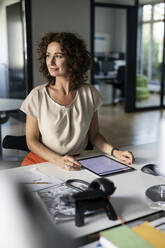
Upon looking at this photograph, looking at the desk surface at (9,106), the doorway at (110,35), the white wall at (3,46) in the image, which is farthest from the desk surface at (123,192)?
the doorway at (110,35)

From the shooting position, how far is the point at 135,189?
1252 mm

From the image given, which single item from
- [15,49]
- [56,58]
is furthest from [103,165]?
[15,49]

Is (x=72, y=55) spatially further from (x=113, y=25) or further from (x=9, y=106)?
(x=113, y=25)

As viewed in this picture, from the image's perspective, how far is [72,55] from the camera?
1.78 m

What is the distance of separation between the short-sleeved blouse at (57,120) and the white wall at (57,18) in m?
3.54

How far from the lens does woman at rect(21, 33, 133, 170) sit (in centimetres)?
173

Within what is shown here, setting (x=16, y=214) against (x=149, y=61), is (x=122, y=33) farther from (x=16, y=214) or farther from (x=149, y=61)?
(x=16, y=214)

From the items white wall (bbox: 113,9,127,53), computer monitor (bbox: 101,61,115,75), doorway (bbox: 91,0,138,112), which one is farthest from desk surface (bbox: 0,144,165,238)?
white wall (bbox: 113,9,127,53)

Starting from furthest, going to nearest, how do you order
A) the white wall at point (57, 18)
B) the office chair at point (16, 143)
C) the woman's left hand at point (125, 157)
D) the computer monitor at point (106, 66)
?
1. the computer monitor at point (106, 66)
2. the white wall at point (57, 18)
3. the office chair at point (16, 143)
4. the woman's left hand at point (125, 157)

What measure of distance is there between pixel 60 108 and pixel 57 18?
398cm

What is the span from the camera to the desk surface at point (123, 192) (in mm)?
987

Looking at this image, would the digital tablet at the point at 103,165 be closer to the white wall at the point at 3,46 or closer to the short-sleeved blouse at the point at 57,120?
the short-sleeved blouse at the point at 57,120

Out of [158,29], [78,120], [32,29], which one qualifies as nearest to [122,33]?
[158,29]

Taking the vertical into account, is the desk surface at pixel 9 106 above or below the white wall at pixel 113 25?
below
